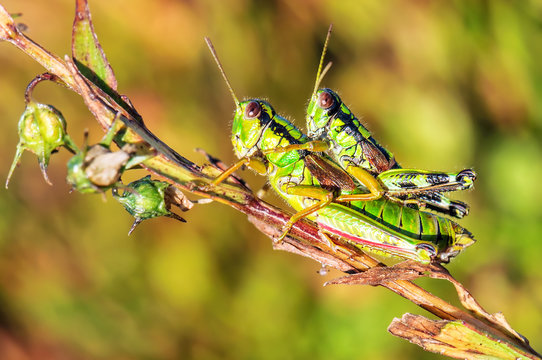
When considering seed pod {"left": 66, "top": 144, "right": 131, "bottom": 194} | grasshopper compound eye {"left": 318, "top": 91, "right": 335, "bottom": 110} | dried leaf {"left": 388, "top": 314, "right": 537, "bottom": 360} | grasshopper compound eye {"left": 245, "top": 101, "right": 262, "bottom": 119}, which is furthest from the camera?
grasshopper compound eye {"left": 318, "top": 91, "right": 335, "bottom": 110}

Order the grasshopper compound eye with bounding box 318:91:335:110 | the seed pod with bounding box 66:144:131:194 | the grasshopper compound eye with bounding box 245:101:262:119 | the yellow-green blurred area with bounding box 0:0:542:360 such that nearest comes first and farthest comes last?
the seed pod with bounding box 66:144:131:194
the grasshopper compound eye with bounding box 245:101:262:119
the grasshopper compound eye with bounding box 318:91:335:110
the yellow-green blurred area with bounding box 0:0:542:360

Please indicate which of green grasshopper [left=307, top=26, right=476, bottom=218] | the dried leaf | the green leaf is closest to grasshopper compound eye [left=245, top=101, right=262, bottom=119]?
green grasshopper [left=307, top=26, right=476, bottom=218]

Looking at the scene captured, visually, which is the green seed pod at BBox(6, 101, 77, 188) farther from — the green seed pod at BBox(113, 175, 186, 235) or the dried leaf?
the dried leaf

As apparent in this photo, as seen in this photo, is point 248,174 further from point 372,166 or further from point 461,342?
point 461,342

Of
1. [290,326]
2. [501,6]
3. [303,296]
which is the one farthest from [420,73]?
[290,326]

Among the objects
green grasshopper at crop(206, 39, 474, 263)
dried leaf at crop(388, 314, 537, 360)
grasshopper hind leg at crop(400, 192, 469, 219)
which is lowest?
dried leaf at crop(388, 314, 537, 360)

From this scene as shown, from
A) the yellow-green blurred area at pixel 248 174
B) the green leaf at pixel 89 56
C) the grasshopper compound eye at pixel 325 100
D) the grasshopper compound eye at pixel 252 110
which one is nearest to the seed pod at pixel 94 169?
the green leaf at pixel 89 56

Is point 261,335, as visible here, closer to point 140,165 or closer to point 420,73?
point 140,165
